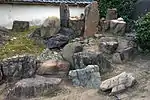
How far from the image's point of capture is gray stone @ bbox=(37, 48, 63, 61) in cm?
819

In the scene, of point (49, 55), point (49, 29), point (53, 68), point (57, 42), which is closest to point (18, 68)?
point (53, 68)

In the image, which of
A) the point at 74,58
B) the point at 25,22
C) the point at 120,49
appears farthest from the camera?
the point at 25,22

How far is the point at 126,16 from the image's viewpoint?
35.7 ft

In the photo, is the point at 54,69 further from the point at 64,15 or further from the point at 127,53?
the point at 64,15

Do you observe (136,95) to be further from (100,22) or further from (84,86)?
(100,22)

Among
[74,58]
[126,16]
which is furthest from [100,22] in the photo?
[74,58]

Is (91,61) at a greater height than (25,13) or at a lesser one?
lesser

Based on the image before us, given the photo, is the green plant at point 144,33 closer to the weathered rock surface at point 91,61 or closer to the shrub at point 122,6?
the weathered rock surface at point 91,61

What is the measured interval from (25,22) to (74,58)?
3.51m

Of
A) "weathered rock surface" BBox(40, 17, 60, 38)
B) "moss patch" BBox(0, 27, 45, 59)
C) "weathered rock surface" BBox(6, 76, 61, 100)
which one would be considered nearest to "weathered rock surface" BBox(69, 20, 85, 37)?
"weathered rock surface" BBox(40, 17, 60, 38)

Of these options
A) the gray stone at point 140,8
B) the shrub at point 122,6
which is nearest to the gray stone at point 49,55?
the shrub at point 122,6

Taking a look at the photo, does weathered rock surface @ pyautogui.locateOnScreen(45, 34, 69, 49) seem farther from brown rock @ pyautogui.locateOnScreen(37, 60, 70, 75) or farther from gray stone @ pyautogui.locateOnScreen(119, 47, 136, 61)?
gray stone @ pyautogui.locateOnScreen(119, 47, 136, 61)

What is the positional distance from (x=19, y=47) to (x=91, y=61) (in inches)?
94.3

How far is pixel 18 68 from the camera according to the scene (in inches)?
293
